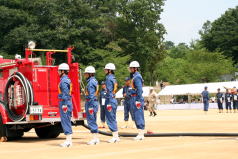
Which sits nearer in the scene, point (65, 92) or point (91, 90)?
point (65, 92)

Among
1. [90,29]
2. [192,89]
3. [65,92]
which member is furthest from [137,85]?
[90,29]

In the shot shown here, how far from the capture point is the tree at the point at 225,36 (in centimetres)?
9975

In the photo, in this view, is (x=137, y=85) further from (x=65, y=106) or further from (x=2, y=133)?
(x=2, y=133)

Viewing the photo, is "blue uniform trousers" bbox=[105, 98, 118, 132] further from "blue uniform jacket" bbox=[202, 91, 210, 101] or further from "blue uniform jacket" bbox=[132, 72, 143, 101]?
"blue uniform jacket" bbox=[202, 91, 210, 101]

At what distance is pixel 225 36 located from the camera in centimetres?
10019

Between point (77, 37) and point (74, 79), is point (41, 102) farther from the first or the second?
point (77, 37)

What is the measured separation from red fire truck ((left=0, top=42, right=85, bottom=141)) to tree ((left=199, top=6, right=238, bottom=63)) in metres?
81.4

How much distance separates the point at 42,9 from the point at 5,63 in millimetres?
55757

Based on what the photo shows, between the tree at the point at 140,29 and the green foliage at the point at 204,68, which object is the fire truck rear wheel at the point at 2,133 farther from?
the green foliage at the point at 204,68

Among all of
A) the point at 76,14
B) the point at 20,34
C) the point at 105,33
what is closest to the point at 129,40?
the point at 105,33

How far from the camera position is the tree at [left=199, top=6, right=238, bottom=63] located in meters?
99.8

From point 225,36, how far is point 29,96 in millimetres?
87259

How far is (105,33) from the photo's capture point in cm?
7694

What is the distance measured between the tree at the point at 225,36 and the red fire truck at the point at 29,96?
267ft
